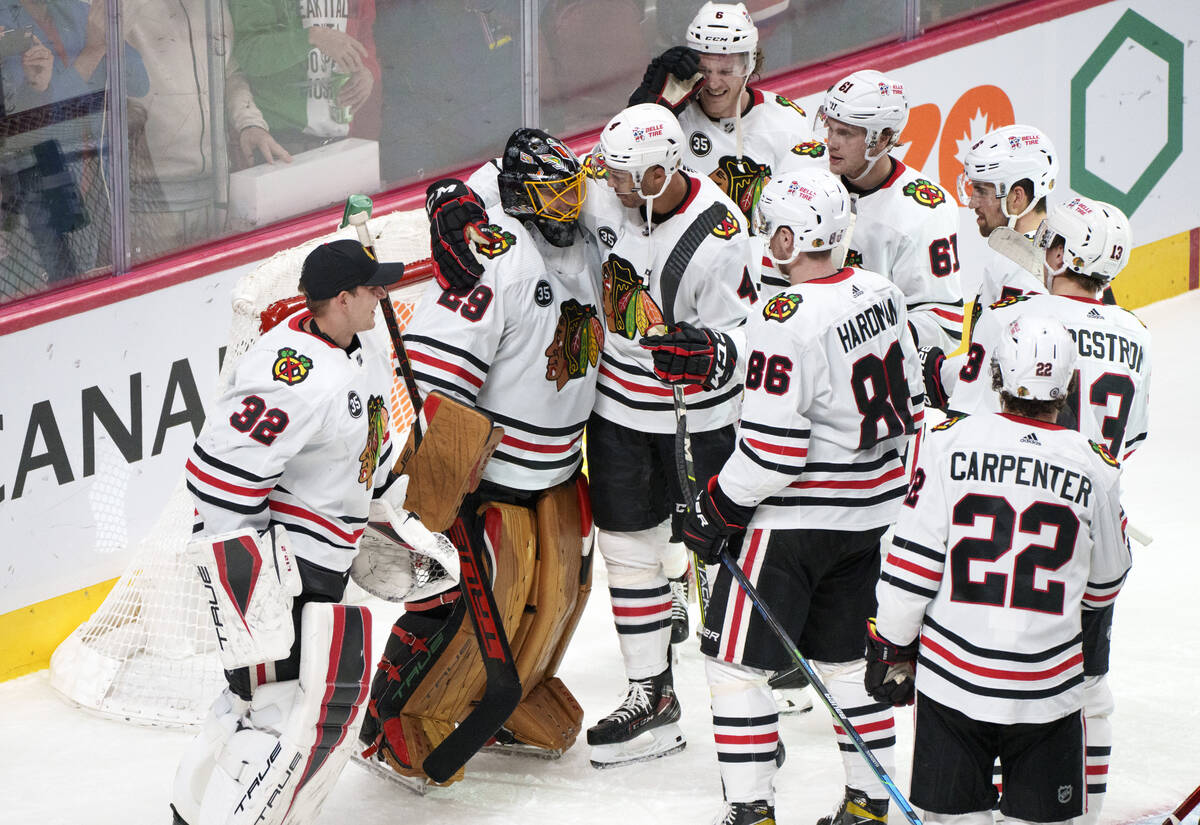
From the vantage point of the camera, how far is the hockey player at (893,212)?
4090 mm

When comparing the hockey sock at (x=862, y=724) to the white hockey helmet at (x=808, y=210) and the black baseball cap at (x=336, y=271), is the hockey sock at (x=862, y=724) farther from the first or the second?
the black baseball cap at (x=336, y=271)

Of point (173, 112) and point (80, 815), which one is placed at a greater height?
point (173, 112)

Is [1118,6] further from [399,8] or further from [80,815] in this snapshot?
[80,815]

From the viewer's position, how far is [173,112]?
4.91 metres

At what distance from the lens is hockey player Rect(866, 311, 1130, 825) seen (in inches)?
108

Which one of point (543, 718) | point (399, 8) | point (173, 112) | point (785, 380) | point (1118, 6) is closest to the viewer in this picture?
point (785, 380)

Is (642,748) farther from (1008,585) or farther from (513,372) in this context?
(1008,585)

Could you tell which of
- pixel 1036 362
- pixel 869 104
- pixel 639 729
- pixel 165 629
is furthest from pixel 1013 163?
pixel 165 629

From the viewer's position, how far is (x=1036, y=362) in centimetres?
275

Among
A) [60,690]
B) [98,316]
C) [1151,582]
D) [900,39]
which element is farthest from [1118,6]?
[60,690]

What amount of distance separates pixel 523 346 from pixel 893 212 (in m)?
1.00

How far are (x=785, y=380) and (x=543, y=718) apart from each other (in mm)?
1171

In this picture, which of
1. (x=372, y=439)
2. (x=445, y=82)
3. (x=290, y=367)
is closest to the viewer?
(x=290, y=367)

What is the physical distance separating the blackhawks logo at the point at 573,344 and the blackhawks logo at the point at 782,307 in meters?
0.64
